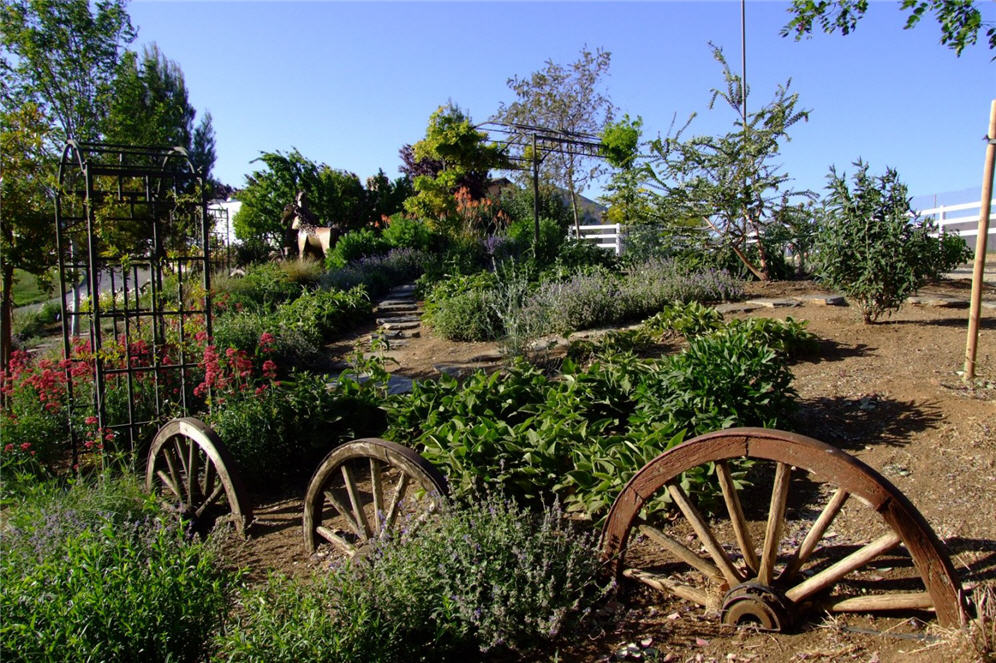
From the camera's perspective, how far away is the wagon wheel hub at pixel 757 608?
215 cm

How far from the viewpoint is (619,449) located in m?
3.15

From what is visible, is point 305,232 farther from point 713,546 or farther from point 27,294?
point 713,546

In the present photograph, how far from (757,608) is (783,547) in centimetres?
76

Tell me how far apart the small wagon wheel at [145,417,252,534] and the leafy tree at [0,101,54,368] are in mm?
2999

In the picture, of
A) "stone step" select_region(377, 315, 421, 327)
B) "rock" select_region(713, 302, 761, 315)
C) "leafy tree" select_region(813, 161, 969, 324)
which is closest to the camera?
"leafy tree" select_region(813, 161, 969, 324)

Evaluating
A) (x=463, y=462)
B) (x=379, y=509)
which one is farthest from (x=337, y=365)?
(x=379, y=509)

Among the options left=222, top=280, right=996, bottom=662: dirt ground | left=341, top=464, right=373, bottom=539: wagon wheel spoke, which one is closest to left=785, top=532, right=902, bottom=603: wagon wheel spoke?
left=222, top=280, right=996, bottom=662: dirt ground

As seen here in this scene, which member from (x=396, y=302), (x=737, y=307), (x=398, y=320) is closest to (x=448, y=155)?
(x=396, y=302)

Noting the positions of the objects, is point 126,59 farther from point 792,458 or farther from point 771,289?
point 792,458

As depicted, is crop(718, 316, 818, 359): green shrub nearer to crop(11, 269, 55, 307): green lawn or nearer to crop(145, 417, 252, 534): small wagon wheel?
crop(145, 417, 252, 534): small wagon wheel

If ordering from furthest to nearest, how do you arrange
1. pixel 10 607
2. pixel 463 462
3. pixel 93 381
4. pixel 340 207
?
pixel 340 207 < pixel 93 381 < pixel 463 462 < pixel 10 607

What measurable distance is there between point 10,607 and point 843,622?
97.4 inches

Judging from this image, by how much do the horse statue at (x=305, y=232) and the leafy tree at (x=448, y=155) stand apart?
2376 millimetres

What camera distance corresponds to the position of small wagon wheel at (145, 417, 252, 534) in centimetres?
338
